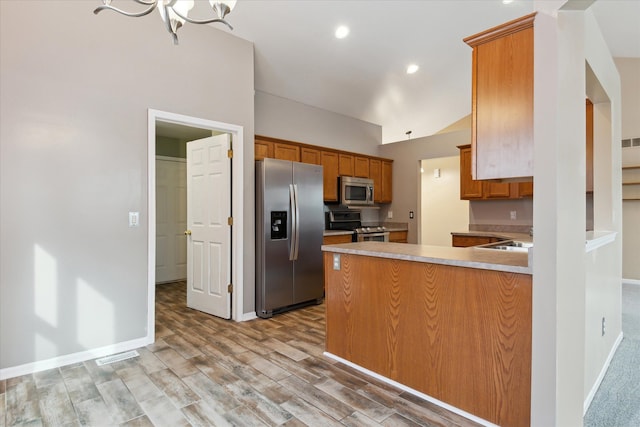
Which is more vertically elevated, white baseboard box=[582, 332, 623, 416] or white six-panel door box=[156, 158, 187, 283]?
white six-panel door box=[156, 158, 187, 283]

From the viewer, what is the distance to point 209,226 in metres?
3.96

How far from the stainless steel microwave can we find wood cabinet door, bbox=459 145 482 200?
150 centimetres

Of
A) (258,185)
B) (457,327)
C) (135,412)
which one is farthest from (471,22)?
(135,412)

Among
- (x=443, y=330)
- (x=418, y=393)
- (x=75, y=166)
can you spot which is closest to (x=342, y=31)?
(x=75, y=166)

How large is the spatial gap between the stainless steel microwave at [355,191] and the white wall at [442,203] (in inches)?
89.6

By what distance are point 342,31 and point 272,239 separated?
2538 millimetres

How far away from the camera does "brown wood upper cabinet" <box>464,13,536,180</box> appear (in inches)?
67.3

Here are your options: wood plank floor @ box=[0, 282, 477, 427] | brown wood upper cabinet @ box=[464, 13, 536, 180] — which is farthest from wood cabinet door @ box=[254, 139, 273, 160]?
brown wood upper cabinet @ box=[464, 13, 536, 180]

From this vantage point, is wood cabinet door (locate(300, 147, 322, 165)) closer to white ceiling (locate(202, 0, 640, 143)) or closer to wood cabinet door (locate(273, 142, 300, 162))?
wood cabinet door (locate(273, 142, 300, 162))

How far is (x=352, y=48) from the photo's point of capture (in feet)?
13.9

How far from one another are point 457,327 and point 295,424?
1.07 metres

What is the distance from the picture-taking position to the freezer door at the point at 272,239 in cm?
380

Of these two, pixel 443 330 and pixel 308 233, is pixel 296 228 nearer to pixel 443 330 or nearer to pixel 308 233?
pixel 308 233

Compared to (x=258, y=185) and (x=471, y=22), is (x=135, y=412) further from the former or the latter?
(x=471, y=22)
